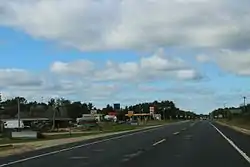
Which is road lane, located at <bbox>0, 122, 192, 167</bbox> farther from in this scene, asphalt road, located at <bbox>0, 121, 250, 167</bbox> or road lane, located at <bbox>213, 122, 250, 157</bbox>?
road lane, located at <bbox>213, 122, 250, 157</bbox>

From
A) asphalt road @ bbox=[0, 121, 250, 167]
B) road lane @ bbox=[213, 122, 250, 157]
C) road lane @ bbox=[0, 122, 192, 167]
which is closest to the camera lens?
asphalt road @ bbox=[0, 121, 250, 167]

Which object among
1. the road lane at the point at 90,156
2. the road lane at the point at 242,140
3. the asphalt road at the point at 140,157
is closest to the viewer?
the asphalt road at the point at 140,157

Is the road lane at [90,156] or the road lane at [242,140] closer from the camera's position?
the road lane at [90,156]

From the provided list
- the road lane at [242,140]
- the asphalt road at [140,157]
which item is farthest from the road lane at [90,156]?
the road lane at [242,140]

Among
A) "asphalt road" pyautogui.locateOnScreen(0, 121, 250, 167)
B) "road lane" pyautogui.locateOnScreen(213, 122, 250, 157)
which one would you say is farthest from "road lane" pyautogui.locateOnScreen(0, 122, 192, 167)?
"road lane" pyautogui.locateOnScreen(213, 122, 250, 157)

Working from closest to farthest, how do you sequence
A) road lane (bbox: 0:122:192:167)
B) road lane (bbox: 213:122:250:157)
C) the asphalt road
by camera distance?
the asphalt road < road lane (bbox: 0:122:192:167) < road lane (bbox: 213:122:250:157)

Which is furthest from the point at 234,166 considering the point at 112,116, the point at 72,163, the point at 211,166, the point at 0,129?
the point at 112,116

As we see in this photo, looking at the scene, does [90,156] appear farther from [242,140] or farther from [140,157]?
[242,140]

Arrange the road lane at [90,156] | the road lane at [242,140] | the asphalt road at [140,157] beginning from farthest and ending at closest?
the road lane at [242,140], the road lane at [90,156], the asphalt road at [140,157]

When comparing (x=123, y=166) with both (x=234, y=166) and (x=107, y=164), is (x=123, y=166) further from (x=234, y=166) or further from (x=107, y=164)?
(x=234, y=166)

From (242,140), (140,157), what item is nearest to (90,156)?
(140,157)

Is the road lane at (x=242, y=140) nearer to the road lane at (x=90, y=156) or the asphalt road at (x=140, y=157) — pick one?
the asphalt road at (x=140, y=157)

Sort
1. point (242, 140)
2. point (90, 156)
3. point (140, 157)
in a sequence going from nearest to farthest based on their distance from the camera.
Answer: point (140, 157), point (90, 156), point (242, 140)

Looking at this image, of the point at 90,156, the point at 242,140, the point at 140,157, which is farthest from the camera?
the point at 242,140
